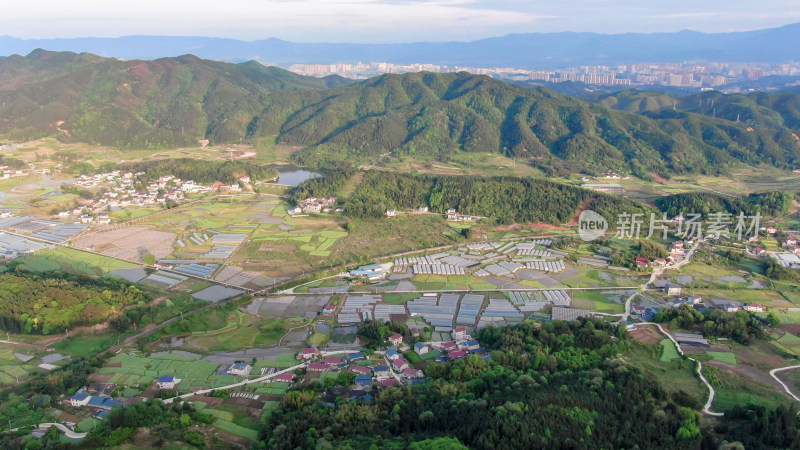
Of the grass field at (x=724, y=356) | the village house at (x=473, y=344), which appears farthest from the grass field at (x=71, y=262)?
the grass field at (x=724, y=356)

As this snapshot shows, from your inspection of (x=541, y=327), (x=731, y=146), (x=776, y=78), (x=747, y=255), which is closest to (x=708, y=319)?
(x=541, y=327)

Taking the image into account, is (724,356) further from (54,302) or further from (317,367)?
(54,302)

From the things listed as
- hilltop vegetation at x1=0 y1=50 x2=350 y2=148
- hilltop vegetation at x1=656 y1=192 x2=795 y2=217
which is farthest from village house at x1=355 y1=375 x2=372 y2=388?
hilltop vegetation at x1=0 y1=50 x2=350 y2=148

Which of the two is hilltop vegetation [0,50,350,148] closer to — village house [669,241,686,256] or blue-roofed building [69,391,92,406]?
village house [669,241,686,256]

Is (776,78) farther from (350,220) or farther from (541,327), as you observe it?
(541,327)

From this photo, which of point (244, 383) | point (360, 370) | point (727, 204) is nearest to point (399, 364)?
point (360, 370)

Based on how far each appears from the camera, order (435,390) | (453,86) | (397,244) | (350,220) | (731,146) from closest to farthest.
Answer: (435,390)
(397,244)
(350,220)
(731,146)
(453,86)
